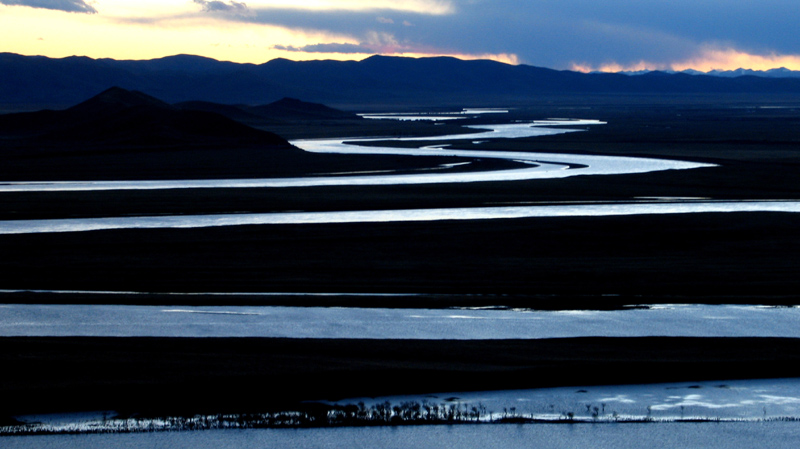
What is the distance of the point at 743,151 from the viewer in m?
57.2

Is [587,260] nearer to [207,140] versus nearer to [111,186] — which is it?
[111,186]

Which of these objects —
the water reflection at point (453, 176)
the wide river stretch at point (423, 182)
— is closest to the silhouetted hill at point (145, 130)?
the wide river stretch at point (423, 182)

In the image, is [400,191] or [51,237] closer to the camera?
[51,237]

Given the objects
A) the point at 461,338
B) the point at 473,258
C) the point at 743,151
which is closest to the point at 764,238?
the point at 473,258

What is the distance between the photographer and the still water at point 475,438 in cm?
1164

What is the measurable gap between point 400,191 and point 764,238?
15.3 m

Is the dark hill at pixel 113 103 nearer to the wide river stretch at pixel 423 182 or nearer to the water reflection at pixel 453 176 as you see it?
the wide river stretch at pixel 423 182

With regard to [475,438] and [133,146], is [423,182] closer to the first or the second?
[475,438]

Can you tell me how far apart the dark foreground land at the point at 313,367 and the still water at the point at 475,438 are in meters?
0.80

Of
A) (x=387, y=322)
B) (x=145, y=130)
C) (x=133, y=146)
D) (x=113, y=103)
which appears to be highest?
(x=113, y=103)

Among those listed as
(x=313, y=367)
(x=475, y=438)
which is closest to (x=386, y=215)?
(x=313, y=367)

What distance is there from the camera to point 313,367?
1384 cm

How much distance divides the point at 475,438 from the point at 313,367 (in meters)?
3.04

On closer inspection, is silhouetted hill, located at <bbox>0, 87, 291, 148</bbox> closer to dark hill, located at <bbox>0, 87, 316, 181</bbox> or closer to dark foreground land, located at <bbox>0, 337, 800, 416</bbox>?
dark hill, located at <bbox>0, 87, 316, 181</bbox>
